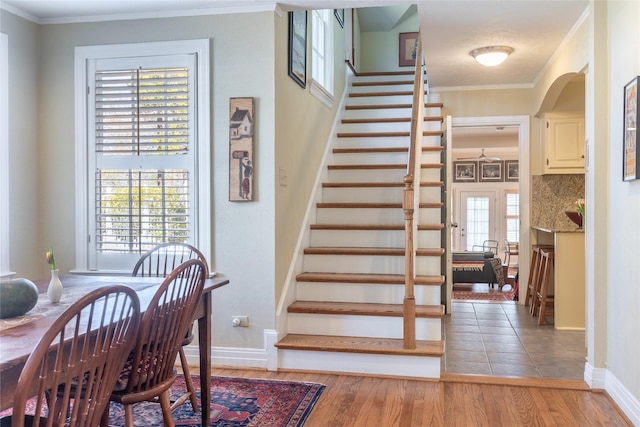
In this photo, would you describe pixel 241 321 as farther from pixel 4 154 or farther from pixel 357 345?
pixel 4 154

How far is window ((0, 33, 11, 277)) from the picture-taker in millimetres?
3461

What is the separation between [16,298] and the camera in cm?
175

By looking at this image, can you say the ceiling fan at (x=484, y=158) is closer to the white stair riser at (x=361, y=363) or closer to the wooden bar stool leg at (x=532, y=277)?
the wooden bar stool leg at (x=532, y=277)

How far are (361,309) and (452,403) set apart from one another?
3.07ft

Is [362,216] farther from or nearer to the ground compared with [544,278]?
farther from the ground

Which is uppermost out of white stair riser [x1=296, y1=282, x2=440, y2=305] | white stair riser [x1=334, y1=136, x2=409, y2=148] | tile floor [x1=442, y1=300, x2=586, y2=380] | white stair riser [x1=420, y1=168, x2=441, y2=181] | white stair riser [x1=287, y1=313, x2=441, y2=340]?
white stair riser [x1=334, y1=136, x2=409, y2=148]

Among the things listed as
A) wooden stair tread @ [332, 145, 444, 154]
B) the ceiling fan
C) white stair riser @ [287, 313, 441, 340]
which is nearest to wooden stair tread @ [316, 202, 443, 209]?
wooden stair tread @ [332, 145, 444, 154]

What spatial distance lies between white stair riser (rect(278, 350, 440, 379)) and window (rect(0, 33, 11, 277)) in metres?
1.97

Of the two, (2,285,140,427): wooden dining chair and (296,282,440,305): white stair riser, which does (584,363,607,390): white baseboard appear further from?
(2,285,140,427): wooden dining chair

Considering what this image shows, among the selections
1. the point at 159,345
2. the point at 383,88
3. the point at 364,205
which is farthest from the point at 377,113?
the point at 159,345

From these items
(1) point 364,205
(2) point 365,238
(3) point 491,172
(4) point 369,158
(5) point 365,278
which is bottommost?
(5) point 365,278

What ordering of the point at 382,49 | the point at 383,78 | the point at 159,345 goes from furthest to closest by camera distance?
the point at 382,49 → the point at 383,78 → the point at 159,345

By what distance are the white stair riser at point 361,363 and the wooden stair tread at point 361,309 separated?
31cm

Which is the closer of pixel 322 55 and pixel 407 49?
pixel 322 55
